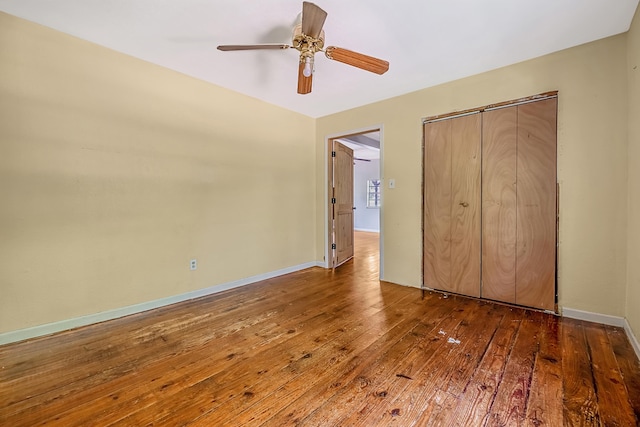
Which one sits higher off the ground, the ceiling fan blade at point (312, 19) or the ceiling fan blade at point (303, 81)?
the ceiling fan blade at point (312, 19)

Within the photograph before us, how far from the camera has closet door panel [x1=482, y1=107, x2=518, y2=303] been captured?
2.73m

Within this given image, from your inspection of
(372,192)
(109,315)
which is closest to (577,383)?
(109,315)

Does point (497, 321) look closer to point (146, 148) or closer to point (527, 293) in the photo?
point (527, 293)

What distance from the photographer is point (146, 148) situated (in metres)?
2.70

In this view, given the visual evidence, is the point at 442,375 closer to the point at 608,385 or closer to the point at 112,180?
the point at 608,385

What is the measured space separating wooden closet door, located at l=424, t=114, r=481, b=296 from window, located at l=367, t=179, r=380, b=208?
6.22 m

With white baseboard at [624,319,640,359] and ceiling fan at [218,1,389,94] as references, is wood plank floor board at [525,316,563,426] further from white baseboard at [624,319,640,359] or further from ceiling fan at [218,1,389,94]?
ceiling fan at [218,1,389,94]

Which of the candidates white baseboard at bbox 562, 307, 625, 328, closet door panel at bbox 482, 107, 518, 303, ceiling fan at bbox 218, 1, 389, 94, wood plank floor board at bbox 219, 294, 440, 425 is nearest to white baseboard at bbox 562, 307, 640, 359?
white baseboard at bbox 562, 307, 625, 328

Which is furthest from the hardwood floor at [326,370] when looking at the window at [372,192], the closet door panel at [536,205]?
the window at [372,192]

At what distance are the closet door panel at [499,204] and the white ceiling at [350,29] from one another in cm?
61

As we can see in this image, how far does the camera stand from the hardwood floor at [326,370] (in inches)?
53.5

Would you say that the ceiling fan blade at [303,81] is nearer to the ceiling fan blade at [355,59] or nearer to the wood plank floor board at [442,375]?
the ceiling fan blade at [355,59]

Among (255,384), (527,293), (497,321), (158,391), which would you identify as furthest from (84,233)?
(527,293)

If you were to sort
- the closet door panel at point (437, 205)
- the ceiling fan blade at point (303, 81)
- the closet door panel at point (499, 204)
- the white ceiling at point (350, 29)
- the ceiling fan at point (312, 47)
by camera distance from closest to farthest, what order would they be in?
the ceiling fan at point (312, 47) < the white ceiling at point (350, 29) < the ceiling fan blade at point (303, 81) < the closet door panel at point (499, 204) < the closet door panel at point (437, 205)
